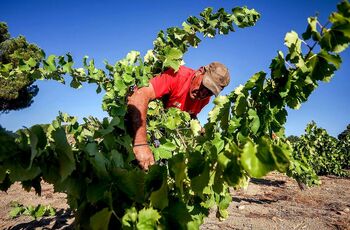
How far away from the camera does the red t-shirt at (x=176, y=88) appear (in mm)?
2855

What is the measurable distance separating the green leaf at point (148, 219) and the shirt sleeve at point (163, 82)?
1761 mm

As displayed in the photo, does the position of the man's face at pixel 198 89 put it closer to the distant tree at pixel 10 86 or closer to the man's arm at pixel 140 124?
the man's arm at pixel 140 124

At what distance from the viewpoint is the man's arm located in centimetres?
237

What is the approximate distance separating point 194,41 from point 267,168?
2.70m

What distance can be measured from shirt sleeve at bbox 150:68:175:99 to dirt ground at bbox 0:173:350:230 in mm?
1477

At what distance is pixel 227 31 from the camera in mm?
3463

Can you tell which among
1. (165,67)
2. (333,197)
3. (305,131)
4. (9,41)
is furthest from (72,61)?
(9,41)

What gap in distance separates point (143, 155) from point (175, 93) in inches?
39.6

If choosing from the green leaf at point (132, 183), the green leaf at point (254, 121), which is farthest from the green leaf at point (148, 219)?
the green leaf at point (254, 121)

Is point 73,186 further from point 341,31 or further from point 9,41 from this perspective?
point 9,41

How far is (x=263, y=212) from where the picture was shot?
5.80 meters

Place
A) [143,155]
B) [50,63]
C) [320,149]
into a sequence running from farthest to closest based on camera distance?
[320,149] → [50,63] → [143,155]

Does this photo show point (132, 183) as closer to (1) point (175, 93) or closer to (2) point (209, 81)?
(1) point (175, 93)

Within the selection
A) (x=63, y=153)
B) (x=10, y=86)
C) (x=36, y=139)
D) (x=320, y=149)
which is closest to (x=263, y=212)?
(x=63, y=153)
